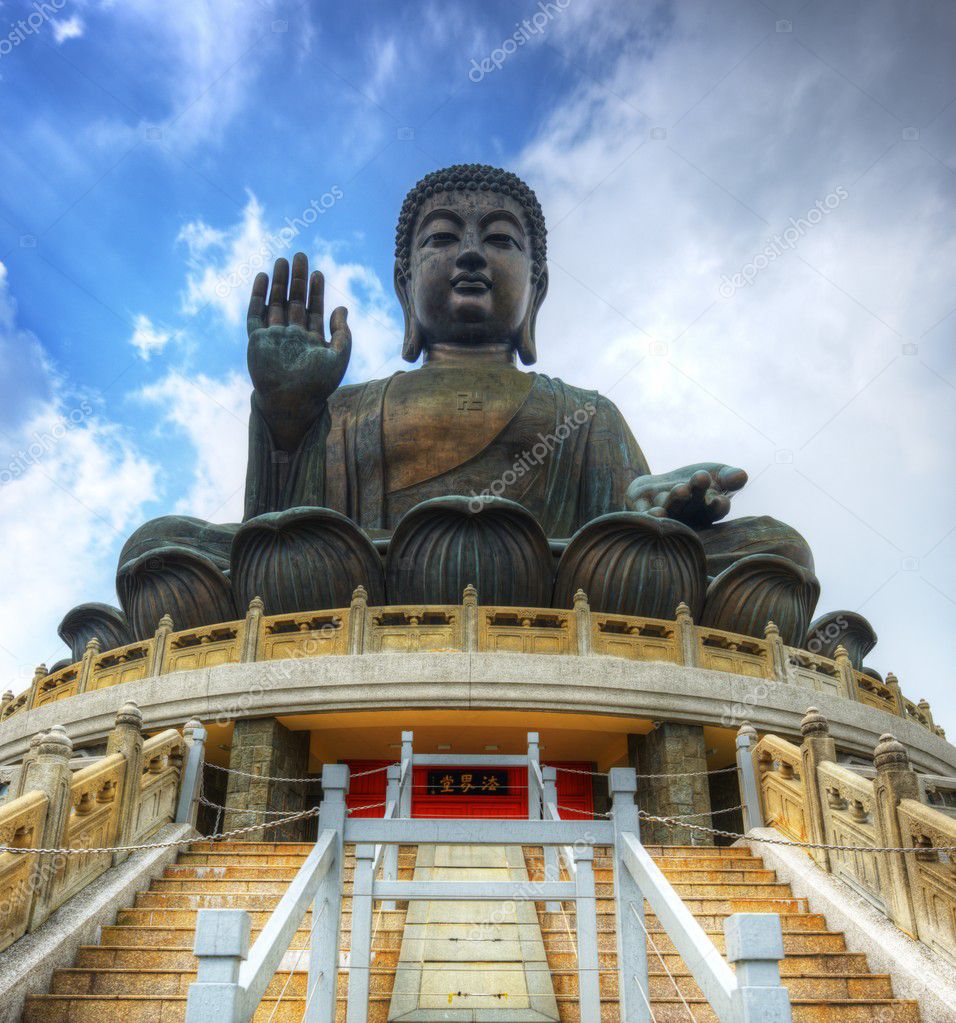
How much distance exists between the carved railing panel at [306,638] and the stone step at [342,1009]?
5385mm

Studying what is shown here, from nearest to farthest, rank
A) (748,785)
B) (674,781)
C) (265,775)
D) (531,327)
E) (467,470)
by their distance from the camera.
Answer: (748,785), (674,781), (265,775), (467,470), (531,327)

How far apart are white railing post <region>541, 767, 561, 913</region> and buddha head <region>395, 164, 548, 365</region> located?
9.72 meters

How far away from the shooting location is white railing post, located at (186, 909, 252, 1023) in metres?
2.57

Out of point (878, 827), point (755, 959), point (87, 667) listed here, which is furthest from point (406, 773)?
point (87, 667)

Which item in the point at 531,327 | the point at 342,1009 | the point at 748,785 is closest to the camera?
the point at 342,1009

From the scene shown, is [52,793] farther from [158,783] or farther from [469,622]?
[469,622]

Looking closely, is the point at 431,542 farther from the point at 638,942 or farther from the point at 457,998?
the point at 638,942

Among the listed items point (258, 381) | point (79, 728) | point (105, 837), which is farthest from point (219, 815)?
point (258, 381)

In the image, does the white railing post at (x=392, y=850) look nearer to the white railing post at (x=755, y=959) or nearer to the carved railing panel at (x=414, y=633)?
the white railing post at (x=755, y=959)

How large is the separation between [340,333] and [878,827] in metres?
10.2

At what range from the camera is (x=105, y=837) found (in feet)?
19.7

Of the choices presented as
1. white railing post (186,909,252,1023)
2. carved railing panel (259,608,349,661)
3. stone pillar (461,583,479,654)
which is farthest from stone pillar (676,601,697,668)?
white railing post (186,909,252,1023)

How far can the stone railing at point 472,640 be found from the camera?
983 centimetres

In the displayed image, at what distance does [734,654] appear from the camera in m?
10.2
